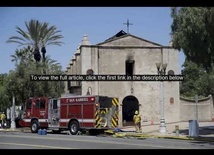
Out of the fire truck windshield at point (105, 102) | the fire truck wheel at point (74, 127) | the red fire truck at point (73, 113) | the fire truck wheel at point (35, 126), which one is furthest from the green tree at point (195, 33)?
the fire truck wheel at point (35, 126)

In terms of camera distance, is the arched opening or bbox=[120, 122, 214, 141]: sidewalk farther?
the arched opening

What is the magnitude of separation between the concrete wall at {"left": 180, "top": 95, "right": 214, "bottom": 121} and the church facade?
108 centimetres

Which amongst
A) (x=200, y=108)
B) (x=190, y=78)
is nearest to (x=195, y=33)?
(x=200, y=108)

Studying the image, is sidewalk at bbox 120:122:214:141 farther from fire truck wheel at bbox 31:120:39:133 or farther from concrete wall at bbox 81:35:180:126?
fire truck wheel at bbox 31:120:39:133

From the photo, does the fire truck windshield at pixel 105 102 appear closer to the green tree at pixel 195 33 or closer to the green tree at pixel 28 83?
the green tree at pixel 195 33

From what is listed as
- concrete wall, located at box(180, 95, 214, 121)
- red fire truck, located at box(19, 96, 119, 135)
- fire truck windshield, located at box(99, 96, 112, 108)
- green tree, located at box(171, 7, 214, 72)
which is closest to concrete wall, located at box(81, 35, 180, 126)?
concrete wall, located at box(180, 95, 214, 121)

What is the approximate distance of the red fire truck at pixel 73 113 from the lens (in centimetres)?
2733

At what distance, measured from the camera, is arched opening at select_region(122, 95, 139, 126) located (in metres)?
40.2

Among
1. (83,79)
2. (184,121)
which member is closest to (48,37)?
(83,79)

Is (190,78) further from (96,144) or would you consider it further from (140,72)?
(96,144)

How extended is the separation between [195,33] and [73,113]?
1163 cm

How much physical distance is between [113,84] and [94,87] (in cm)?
206

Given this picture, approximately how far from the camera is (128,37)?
40.4m
